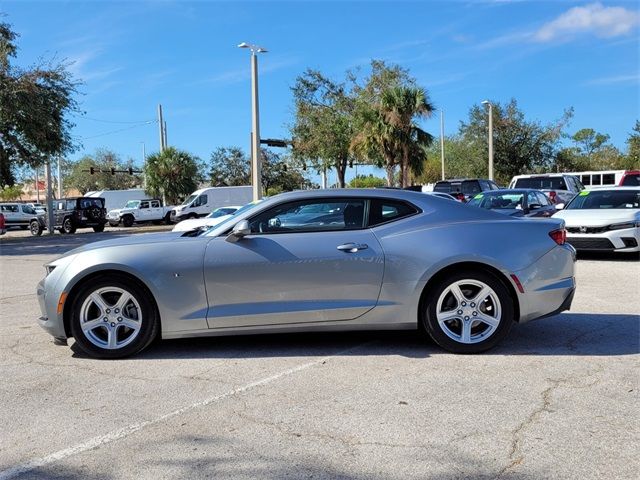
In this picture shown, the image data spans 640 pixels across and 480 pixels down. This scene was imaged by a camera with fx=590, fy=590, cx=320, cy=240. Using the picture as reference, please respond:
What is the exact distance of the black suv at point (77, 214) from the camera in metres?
31.2

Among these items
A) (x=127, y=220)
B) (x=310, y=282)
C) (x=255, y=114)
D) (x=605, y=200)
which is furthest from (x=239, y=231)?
(x=127, y=220)

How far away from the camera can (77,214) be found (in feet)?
102

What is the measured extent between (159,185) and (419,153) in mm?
24219

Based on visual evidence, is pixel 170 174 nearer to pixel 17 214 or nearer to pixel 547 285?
pixel 17 214

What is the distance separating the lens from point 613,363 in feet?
15.7

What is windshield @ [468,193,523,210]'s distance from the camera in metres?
14.4

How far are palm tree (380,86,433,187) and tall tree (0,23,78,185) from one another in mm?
15249

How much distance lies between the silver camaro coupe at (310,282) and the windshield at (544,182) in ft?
63.0

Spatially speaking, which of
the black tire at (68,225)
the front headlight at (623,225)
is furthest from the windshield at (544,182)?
the black tire at (68,225)

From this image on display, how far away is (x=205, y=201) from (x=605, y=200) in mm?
28740

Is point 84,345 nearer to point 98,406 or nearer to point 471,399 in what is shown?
point 98,406

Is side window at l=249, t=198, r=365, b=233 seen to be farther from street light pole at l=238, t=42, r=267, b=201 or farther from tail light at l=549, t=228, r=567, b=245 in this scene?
street light pole at l=238, t=42, r=267, b=201

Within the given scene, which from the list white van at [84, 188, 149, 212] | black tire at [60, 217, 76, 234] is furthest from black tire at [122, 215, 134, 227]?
white van at [84, 188, 149, 212]

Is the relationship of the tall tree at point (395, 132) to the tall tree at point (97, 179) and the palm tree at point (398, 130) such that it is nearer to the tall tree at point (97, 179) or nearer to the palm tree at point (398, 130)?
the palm tree at point (398, 130)
